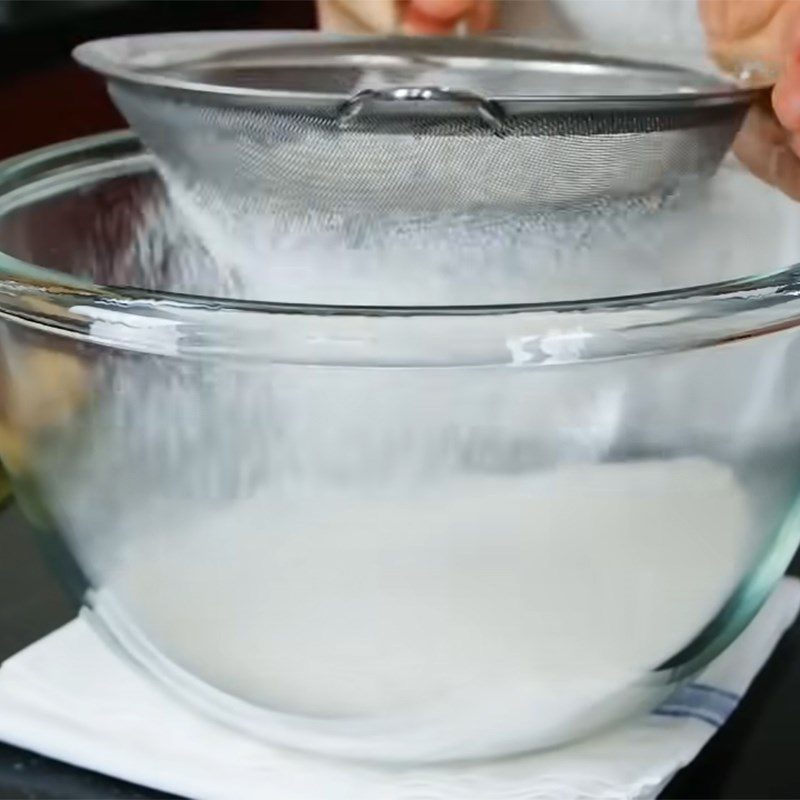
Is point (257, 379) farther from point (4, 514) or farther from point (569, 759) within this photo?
point (4, 514)

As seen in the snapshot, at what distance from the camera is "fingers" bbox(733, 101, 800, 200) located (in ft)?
1.68

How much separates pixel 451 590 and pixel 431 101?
0.72 ft

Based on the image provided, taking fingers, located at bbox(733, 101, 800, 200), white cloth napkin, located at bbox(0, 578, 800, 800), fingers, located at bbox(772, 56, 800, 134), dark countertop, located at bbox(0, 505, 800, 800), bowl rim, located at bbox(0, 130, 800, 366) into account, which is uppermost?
fingers, located at bbox(772, 56, 800, 134)

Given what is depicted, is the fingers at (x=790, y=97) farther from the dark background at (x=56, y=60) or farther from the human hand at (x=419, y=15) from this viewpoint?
the dark background at (x=56, y=60)

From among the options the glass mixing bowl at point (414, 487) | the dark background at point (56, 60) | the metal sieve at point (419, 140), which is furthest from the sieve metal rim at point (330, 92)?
the dark background at point (56, 60)

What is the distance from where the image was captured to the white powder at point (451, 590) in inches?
14.9

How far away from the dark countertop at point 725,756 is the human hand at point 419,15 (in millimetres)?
340

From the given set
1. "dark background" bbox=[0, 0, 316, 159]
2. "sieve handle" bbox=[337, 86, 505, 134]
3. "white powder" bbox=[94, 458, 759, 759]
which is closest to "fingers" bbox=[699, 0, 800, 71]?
"sieve handle" bbox=[337, 86, 505, 134]

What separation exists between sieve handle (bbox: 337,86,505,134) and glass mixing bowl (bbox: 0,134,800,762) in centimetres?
17

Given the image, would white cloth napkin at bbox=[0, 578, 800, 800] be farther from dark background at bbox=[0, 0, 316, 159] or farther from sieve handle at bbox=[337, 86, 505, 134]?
dark background at bbox=[0, 0, 316, 159]

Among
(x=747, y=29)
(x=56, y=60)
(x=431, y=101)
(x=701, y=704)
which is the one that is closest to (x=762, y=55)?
(x=747, y=29)

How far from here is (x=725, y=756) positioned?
1.51ft

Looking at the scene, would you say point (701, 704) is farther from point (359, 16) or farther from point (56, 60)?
point (56, 60)

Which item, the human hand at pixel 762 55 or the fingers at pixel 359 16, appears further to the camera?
the fingers at pixel 359 16
